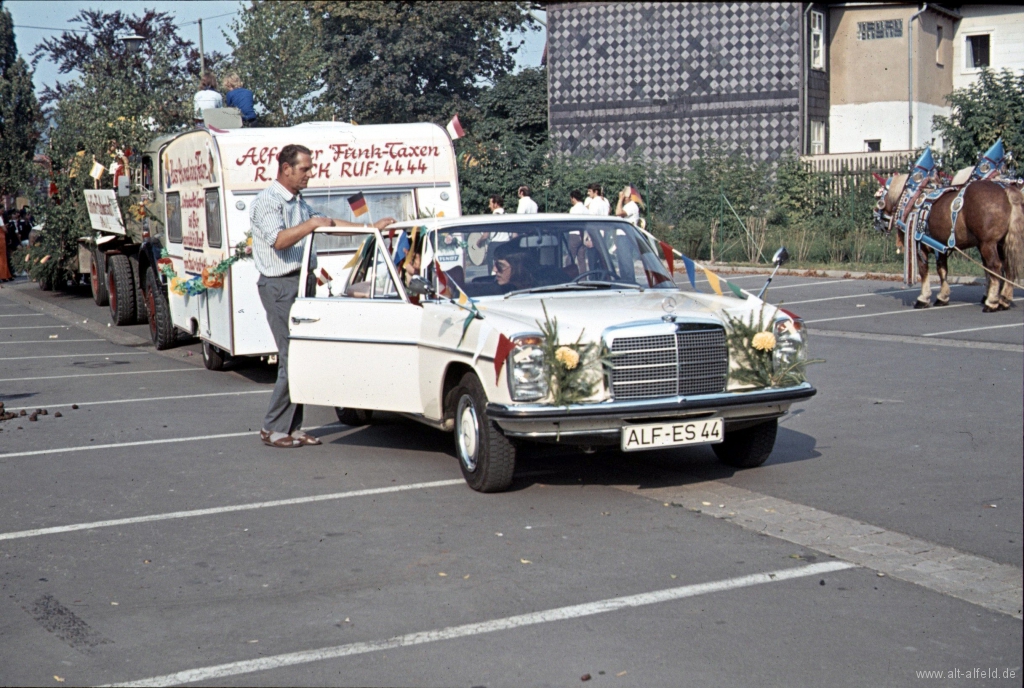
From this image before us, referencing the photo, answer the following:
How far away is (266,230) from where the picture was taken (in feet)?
30.3

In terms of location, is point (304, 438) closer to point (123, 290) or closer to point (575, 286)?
point (575, 286)

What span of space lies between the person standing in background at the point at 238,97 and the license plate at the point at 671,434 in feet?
34.0

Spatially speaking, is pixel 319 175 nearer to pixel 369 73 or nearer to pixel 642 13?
pixel 642 13

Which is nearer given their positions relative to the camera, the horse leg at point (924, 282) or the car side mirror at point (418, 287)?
the car side mirror at point (418, 287)

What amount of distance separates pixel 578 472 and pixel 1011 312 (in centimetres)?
1033

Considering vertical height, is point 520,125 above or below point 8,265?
above

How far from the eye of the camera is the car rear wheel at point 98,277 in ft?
76.1

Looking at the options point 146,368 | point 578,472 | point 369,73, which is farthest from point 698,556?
point 369,73

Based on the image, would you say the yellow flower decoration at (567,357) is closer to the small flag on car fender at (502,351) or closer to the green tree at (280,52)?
the small flag on car fender at (502,351)

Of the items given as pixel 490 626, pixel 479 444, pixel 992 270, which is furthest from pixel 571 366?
pixel 992 270

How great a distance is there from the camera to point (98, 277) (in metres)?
23.6

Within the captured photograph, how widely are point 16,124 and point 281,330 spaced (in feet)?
129

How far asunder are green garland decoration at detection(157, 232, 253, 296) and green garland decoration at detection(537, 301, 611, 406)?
17.8ft

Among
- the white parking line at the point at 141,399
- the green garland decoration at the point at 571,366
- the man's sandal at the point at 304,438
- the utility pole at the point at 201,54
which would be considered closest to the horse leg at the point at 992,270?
the white parking line at the point at 141,399
